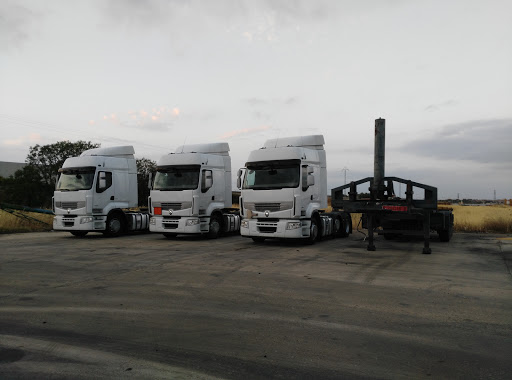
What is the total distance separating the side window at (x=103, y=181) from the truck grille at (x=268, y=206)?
6261 millimetres

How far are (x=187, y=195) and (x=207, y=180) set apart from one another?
92 cm

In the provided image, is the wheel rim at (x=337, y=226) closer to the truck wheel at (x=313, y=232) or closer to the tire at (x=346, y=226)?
the tire at (x=346, y=226)

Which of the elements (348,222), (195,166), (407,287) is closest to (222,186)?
(195,166)

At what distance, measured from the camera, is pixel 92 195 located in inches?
656

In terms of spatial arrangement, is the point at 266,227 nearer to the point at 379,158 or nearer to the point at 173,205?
the point at 173,205

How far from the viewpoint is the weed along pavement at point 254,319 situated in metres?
3.85

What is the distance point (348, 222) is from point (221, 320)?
44.7ft

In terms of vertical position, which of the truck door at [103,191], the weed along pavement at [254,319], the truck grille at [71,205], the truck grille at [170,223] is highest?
the truck door at [103,191]

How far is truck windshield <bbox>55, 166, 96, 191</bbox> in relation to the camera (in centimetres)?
1680

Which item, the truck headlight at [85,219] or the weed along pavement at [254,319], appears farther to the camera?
the truck headlight at [85,219]

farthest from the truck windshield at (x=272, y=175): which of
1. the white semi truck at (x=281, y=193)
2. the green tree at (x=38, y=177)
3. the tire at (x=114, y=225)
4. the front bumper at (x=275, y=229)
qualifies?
the green tree at (x=38, y=177)

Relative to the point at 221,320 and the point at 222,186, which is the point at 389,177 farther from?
the point at 221,320

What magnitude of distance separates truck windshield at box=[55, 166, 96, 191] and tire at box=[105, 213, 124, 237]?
1718 millimetres

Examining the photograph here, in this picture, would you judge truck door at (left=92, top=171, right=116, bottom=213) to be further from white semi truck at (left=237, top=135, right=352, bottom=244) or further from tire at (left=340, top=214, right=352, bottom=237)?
tire at (left=340, top=214, right=352, bottom=237)
